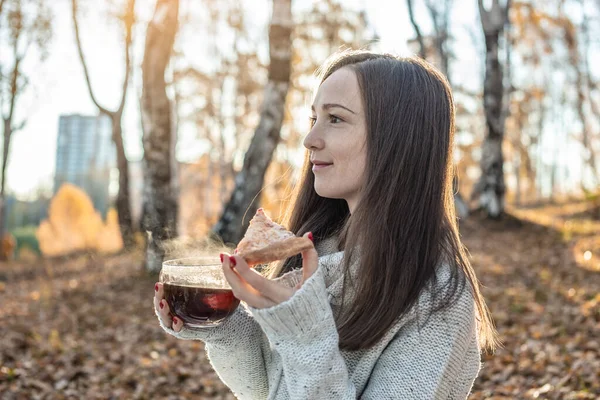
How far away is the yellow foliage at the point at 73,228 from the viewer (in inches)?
633

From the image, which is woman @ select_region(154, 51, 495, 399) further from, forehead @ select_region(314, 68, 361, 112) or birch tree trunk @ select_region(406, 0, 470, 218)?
birch tree trunk @ select_region(406, 0, 470, 218)

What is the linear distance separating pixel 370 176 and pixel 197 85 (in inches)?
819

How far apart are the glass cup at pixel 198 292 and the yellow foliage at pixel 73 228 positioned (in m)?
14.4

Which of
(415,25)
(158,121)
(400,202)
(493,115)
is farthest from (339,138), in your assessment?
(415,25)

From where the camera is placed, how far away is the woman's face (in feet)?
5.88

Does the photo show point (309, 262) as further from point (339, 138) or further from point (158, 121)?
point (158, 121)

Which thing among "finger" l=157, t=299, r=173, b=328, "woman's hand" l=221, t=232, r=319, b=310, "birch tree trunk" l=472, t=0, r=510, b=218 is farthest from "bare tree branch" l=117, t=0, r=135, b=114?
"woman's hand" l=221, t=232, r=319, b=310

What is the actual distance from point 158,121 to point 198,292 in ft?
23.2

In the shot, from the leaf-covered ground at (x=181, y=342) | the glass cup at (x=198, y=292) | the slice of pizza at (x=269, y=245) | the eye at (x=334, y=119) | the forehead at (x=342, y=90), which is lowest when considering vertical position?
the leaf-covered ground at (x=181, y=342)

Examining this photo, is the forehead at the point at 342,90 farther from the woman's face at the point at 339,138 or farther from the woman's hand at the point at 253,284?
the woman's hand at the point at 253,284

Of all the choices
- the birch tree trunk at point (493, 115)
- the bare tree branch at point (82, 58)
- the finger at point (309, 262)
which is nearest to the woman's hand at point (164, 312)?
the finger at point (309, 262)

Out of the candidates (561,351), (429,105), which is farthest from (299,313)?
(561,351)

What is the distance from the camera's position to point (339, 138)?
180 cm

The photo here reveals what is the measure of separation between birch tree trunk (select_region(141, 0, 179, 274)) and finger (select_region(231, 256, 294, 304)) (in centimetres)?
694
